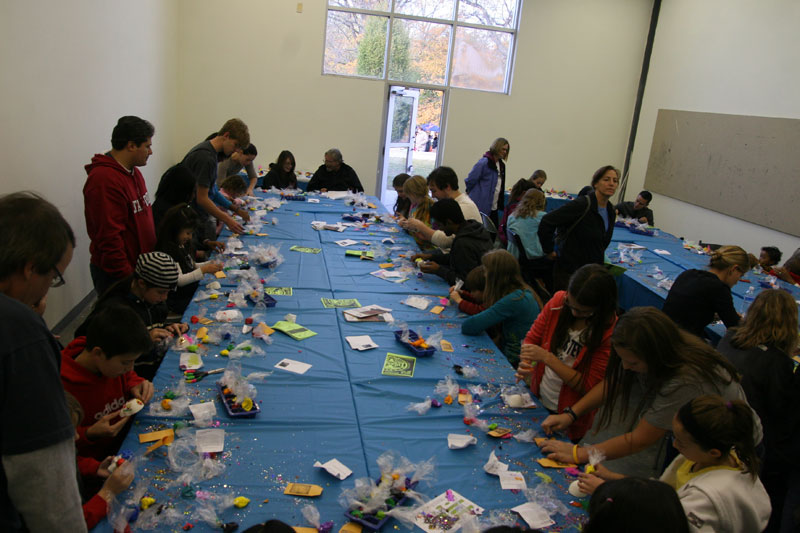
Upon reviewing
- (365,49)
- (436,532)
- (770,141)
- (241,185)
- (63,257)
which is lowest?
(436,532)

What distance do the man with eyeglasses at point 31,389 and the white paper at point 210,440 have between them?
0.75m

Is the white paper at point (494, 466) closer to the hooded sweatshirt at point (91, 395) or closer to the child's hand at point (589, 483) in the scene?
the child's hand at point (589, 483)

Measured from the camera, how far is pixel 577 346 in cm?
265

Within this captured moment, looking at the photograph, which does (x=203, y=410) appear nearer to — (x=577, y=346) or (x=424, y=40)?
(x=577, y=346)

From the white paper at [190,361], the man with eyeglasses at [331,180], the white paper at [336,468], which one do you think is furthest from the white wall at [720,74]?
the white paper at [190,361]

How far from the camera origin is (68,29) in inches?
178

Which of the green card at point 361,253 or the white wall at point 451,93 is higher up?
the white wall at point 451,93

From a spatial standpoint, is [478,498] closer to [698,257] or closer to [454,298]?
[454,298]

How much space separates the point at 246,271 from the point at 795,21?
7652 millimetres

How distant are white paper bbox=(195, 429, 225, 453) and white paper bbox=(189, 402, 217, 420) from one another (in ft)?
0.29

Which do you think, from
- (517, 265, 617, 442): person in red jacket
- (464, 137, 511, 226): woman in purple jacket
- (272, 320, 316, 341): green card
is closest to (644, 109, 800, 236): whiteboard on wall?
(464, 137, 511, 226): woman in purple jacket

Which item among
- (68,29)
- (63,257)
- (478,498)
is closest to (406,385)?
(478,498)

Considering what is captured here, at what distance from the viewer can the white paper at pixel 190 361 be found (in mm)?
2576

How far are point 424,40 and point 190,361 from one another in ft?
27.8
